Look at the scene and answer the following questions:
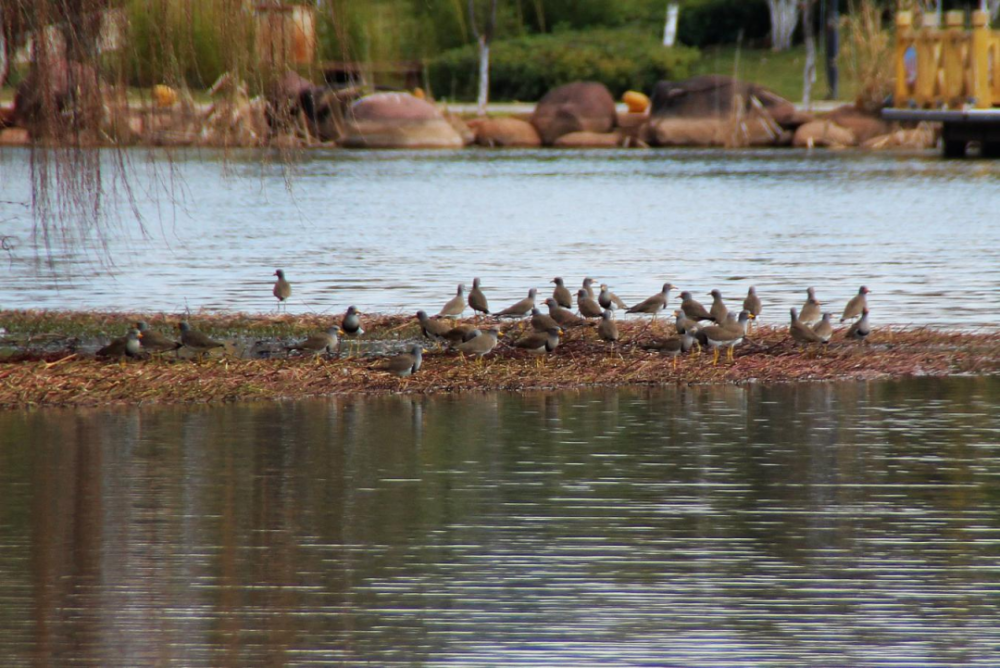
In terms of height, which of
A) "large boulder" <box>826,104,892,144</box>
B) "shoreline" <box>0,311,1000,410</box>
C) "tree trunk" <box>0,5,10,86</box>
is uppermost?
"tree trunk" <box>0,5,10,86</box>

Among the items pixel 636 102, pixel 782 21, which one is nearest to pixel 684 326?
pixel 636 102

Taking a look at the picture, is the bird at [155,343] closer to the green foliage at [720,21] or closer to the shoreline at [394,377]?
the shoreline at [394,377]

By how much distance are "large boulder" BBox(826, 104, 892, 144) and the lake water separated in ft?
30.5

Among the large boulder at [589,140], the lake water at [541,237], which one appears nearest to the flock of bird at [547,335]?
the lake water at [541,237]

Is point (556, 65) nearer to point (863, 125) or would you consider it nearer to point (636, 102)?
point (636, 102)

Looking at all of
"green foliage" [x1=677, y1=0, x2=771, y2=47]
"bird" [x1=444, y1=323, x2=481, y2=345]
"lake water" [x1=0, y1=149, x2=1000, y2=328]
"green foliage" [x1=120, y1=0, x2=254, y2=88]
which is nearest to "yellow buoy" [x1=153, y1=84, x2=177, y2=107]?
"green foliage" [x1=120, y1=0, x2=254, y2=88]

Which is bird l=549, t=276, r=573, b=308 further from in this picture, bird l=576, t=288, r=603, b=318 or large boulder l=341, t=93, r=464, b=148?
large boulder l=341, t=93, r=464, b=148

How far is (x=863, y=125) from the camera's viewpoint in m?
74.2

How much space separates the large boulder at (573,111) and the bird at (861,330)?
186ft

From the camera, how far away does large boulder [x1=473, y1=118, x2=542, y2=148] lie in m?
76.2

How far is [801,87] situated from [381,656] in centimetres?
8152

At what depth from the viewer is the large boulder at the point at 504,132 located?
76250mm

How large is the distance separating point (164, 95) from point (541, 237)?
20726 millimetres

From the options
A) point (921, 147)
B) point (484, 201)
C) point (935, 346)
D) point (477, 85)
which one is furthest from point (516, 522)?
point (477, 85)
